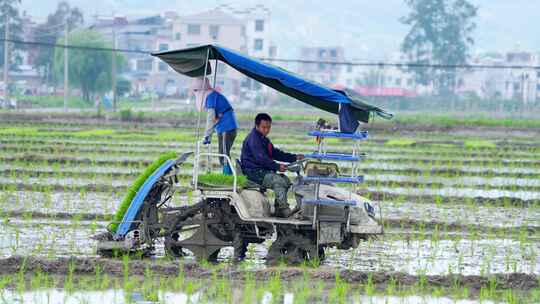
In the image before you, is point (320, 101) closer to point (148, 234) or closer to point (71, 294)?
point (148, 234)

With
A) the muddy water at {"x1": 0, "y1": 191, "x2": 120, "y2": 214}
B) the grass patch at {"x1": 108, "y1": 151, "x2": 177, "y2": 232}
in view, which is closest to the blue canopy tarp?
the grass patch at {"x1": 108, "y1": 151, "x2": 177, "y2": 232}

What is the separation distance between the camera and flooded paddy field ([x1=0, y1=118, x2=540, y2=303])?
894 centimetres

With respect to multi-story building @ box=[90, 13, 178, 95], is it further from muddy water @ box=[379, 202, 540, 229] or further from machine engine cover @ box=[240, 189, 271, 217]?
machine engine cover @ box=[240, 189, 271, 217]

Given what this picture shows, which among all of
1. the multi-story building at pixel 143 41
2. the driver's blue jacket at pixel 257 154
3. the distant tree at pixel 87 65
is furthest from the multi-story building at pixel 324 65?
the driver's blue jacket at pixel 257 154

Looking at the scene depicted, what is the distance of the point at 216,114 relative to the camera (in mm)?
10516

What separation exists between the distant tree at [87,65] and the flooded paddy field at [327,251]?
4077cm

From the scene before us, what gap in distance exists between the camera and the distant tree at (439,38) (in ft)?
260

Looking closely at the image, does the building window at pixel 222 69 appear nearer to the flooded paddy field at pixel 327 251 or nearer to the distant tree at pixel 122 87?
the distant tree at pixel 122 87

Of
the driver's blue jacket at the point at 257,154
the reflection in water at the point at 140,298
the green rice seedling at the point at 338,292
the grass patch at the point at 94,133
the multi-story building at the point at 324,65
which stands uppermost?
the multi-story building at the point at 324,65

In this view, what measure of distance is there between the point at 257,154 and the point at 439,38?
71353 millimetres

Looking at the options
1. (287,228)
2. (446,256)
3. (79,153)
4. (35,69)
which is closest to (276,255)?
(287,228)

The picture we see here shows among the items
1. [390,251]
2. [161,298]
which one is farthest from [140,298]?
[390,251]

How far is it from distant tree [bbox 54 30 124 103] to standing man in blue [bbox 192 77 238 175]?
54.7 meters

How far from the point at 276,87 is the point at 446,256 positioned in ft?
8.38
